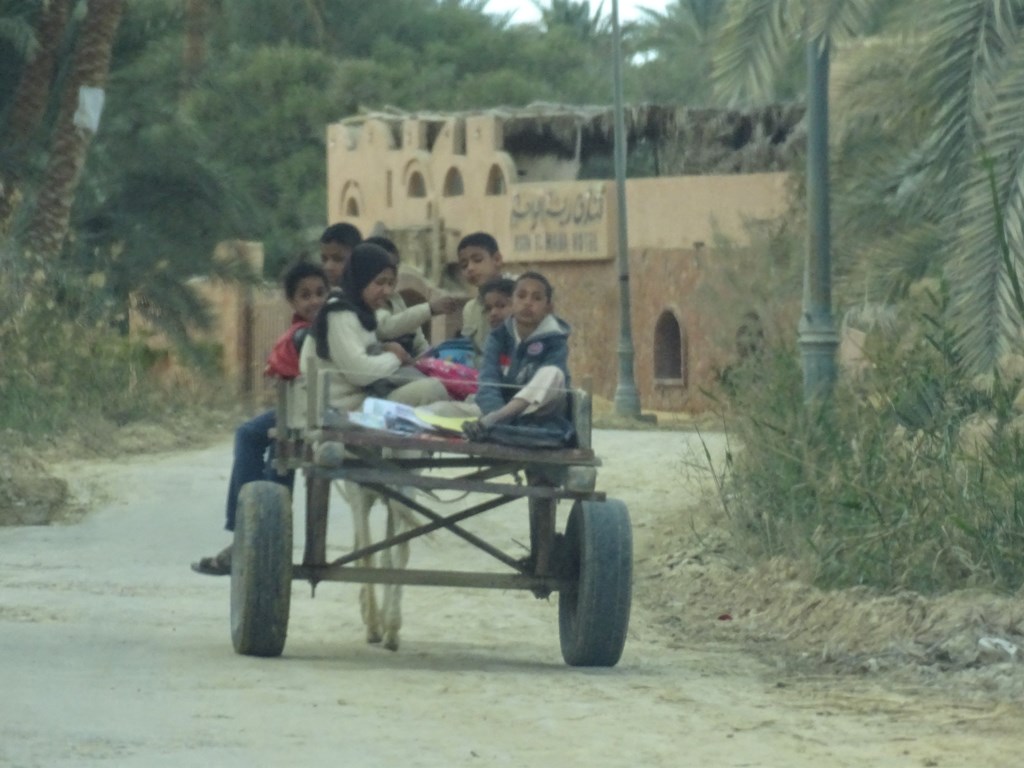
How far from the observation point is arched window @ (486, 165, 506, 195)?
40.6 meters

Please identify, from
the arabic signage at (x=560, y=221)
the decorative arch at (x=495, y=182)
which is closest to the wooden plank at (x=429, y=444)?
the arabic signage at (x=560, y=221)

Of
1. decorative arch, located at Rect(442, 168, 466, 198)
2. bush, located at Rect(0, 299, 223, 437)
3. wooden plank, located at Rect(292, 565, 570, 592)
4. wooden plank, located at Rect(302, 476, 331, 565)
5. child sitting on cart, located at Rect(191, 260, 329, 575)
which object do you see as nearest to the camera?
wooden plank, located at Rect(292, 565, 570, 592)

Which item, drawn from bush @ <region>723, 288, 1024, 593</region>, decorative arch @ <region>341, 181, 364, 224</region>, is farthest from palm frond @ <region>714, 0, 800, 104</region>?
decorative arch @ <region>341, 181, 364, 224</region>

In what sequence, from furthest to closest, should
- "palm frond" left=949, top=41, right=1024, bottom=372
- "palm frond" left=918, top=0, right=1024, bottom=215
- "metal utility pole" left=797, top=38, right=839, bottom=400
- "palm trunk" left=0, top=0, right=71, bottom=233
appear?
"palm trunk" left=0, top=0, right=71, bottom=233 < "palm frond" left=918, top=0, right=1024, bottom=215 < "metal utility pole" left=797, top=38, right=839, bottom=400 < "palm frond" left=949, top=41, right=1024, bottom=372

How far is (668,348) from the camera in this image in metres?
38.9

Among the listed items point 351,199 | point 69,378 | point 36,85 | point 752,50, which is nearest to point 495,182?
point 351,199

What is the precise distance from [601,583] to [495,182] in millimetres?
32914

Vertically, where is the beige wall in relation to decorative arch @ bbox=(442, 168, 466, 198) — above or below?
below

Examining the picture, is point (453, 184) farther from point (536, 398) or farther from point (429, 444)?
point (429, 444)

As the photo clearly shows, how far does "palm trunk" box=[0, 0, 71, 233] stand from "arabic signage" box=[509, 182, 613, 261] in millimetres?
16882

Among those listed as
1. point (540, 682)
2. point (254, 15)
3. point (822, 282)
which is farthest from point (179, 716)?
point (254, 15)

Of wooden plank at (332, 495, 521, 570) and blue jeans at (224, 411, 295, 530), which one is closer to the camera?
wooden plank at (332, 495, 521, 570)

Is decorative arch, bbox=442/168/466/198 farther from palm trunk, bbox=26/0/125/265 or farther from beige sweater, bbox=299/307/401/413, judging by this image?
beige sweater, bbox=299/307/401/413

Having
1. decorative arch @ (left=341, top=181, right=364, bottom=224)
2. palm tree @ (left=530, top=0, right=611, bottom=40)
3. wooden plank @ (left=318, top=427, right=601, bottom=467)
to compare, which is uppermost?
palm tree @ (left=530, top=0, right=611, bottom=40)
